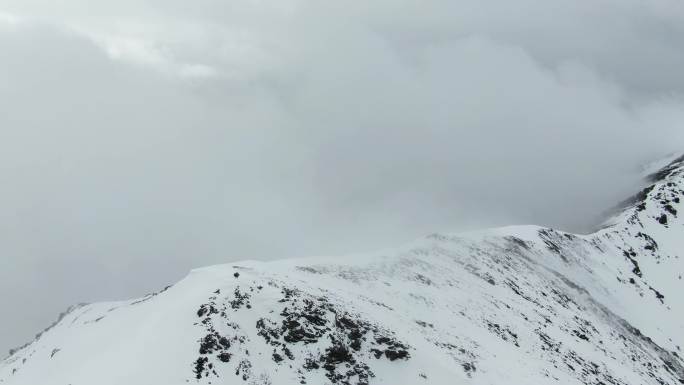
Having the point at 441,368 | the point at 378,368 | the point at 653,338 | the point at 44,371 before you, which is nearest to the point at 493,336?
the point at 441,368

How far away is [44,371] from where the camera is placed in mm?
46156

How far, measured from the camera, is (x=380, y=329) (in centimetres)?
3966

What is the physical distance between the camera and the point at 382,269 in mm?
55188

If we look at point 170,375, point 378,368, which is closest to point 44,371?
point 170,375

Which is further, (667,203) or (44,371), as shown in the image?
(667,203)

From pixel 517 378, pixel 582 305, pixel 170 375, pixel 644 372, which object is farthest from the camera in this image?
pixel 582 305

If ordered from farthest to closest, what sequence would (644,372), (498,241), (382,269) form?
(498,241) < (644,372) < (382,269)

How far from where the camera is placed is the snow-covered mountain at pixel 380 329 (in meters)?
34.9

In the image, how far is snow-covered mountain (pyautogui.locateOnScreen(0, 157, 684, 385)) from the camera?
114ft

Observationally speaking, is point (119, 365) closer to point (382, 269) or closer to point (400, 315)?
point (400, 315)

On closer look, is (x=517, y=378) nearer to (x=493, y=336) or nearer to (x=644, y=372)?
(x=493, y=336)

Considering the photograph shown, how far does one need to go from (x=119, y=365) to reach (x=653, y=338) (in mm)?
74542

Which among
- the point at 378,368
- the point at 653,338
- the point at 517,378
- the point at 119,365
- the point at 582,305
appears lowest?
the point at 653,338

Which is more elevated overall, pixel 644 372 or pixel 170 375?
pixel 170 375
